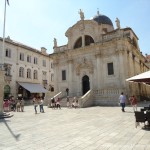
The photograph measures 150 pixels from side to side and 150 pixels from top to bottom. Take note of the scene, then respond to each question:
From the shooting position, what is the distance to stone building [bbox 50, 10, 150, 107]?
23266mm

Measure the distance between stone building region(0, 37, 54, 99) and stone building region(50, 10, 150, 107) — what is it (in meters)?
7.83

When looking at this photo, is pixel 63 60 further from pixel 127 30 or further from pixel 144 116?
pixel 144 116

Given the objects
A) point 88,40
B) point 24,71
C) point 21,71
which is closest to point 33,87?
point 24,71

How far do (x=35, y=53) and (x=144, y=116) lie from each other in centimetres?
3283

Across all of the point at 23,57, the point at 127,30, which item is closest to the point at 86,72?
the point at 127,30

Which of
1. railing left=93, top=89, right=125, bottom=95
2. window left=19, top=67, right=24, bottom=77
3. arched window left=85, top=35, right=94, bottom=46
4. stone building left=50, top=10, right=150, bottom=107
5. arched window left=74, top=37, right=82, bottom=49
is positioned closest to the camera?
railing left=93, top=89, right=125, bottom=95

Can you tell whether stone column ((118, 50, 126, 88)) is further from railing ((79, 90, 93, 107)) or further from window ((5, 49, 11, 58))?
window ((5, 49, 11, 58))

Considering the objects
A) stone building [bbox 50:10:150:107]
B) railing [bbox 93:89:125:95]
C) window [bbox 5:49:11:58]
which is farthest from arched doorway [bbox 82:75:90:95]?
window [bbox 5:49:11:58]

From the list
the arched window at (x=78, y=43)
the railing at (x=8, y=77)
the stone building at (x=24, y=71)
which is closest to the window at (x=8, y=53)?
the stone building at (x=24, y=71)

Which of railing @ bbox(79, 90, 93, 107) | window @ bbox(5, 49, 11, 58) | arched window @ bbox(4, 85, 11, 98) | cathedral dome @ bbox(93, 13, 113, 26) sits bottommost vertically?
railing @ bbox(79, 90, 93, 107)

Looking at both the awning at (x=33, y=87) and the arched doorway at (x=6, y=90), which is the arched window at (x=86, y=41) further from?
the arched doorway at (x=6, y=90)

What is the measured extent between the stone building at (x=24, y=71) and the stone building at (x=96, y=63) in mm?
7833

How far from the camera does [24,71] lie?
35.4 meters

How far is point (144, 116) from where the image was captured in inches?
322
